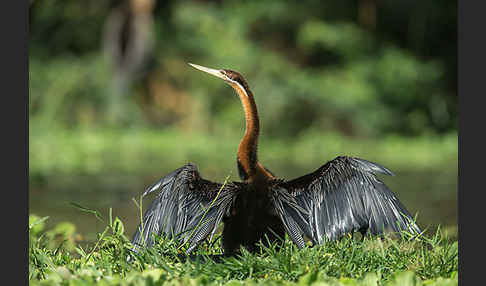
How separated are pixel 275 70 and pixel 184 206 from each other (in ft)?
33.9

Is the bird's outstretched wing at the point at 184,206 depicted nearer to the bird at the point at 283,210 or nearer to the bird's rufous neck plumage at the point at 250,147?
the bird at the point at 283,210

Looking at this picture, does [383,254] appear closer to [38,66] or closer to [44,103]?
[44,103]

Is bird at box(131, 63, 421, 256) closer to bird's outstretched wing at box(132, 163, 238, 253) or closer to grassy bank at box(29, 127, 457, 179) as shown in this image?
bird's outstretched wing at box(132, 163, 238, 253)

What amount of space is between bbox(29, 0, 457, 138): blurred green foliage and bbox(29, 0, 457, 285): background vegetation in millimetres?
28

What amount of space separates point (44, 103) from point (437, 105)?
7788 mm

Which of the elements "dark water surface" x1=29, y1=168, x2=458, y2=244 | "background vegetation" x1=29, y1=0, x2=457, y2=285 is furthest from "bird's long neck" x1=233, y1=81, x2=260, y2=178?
"background vegetation" x1=29, y1=0, x2=457, y2=285

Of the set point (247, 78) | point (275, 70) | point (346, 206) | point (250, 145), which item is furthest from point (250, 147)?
point (275, 70)

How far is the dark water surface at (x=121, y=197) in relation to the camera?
18.8 feet

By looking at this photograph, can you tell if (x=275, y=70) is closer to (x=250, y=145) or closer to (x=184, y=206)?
(x=250, y=145)

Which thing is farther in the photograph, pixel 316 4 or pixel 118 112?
pixel 316 4

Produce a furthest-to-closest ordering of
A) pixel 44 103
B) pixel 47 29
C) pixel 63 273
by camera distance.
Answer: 1. pixel 47 29
2. pixel 44 103
3. pixel 63 273

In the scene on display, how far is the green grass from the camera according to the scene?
3043 mm

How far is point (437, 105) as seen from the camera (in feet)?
46.0

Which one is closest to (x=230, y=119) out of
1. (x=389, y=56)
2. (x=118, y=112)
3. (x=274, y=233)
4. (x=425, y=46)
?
(x=118, y=112)
